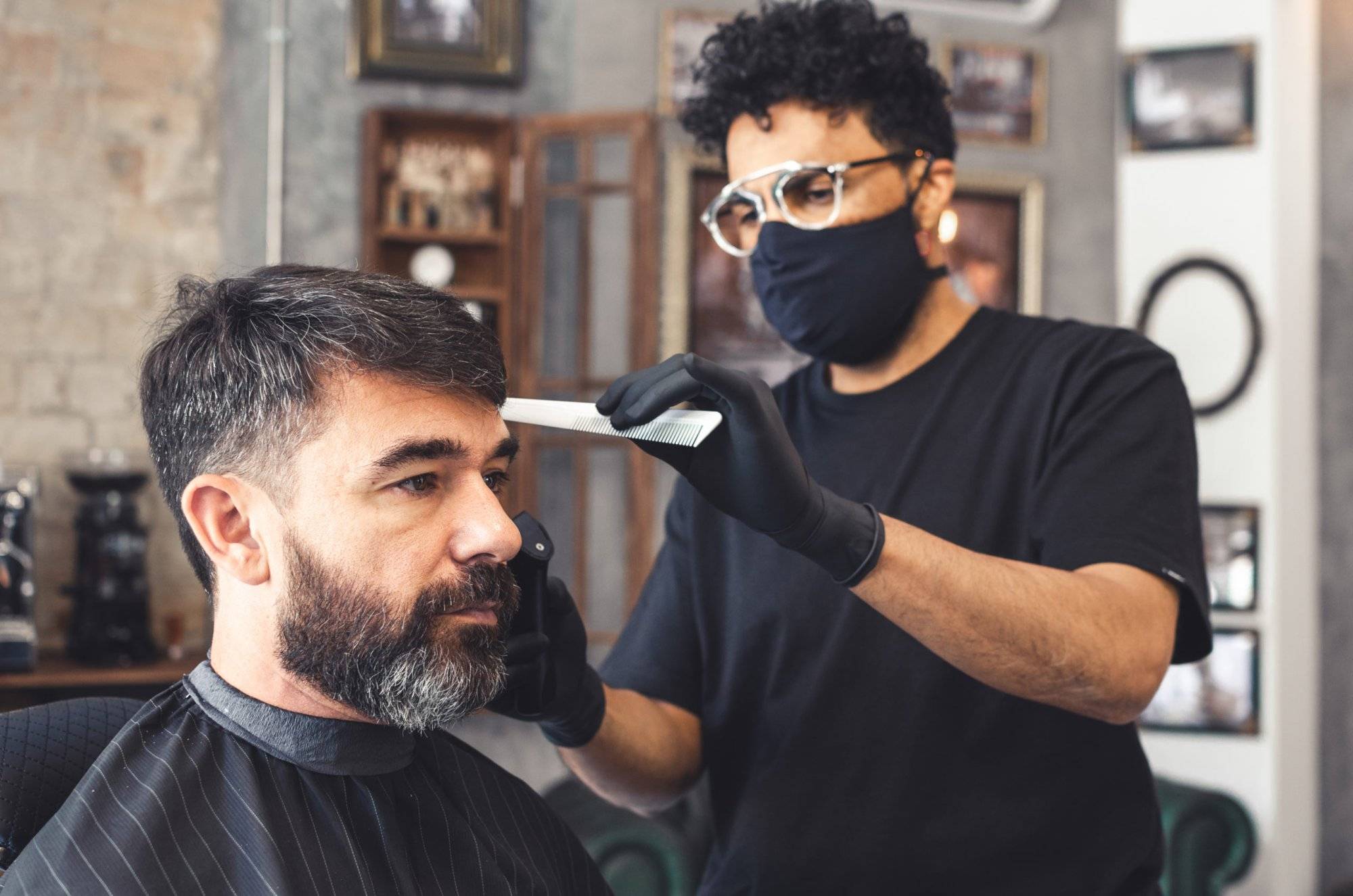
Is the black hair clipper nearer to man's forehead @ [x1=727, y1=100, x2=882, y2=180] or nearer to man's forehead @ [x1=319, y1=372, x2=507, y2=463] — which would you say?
man's forehead @ [x1=319, y1=372, x2=507, y2=463]

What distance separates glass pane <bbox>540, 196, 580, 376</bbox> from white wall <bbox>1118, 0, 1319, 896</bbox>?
215cm

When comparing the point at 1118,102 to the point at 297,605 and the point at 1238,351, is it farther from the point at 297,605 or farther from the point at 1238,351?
the point at 297,605

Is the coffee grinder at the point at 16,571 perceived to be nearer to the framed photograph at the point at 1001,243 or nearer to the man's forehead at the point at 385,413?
the man's forehead at the point at 385,413

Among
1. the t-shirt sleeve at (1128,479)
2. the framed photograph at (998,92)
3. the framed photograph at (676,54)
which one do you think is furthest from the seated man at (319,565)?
the framed photograph at (998,92)

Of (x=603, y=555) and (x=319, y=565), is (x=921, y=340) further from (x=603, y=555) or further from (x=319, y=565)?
(x=603, y=555)

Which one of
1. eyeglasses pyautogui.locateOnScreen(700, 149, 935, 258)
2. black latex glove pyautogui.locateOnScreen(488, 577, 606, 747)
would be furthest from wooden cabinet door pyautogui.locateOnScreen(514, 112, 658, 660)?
black latex glove pyautogui.locateOnScreen(488, 577, 606, 747)

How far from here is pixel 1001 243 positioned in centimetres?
468

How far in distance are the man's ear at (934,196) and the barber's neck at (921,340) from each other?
0.09 m

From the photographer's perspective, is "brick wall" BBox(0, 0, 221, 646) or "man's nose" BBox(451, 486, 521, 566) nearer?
"man's nose" BBox(451, 486, 521, 566)

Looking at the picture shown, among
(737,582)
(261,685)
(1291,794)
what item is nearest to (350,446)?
(261,685)

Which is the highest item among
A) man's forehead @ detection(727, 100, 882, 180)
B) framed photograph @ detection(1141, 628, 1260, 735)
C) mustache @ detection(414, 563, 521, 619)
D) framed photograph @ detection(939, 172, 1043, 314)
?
framed photograph @ detection(939, 172, 1043, 314)

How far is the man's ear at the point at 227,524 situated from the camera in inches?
53.1

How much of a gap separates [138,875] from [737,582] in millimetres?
875

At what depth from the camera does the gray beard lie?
132cm
